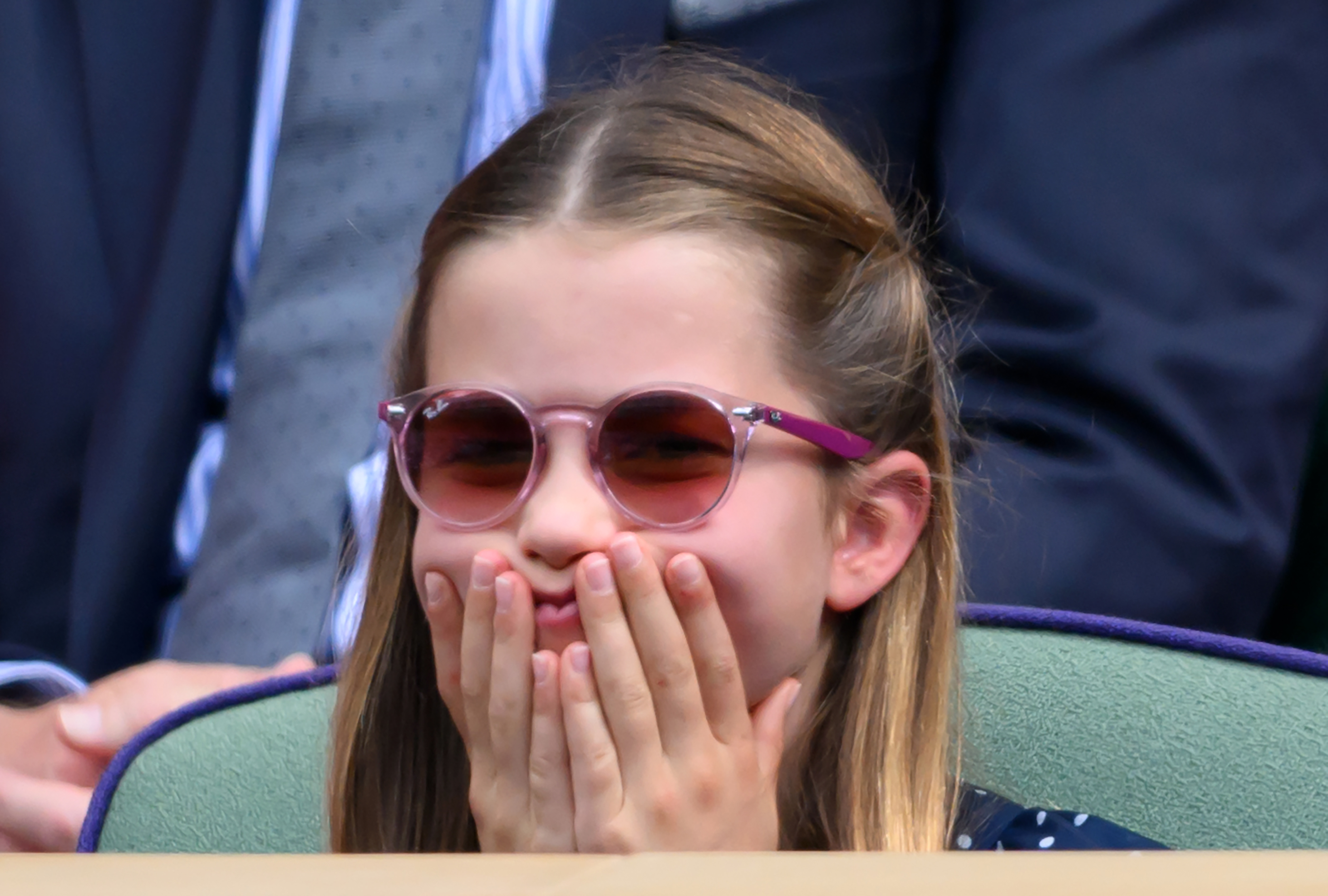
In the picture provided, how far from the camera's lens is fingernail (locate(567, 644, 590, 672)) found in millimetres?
662

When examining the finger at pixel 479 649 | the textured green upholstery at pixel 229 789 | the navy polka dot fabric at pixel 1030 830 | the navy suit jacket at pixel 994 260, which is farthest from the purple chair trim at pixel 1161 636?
the textured green upholstery at pixel 229 789

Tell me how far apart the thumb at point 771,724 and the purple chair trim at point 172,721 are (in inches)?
12.1

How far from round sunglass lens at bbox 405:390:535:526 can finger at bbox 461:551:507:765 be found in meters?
0.03

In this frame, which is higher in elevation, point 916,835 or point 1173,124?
point 1173,124

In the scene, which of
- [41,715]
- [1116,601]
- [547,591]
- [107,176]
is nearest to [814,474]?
[547,591]

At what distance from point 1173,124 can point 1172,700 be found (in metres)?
0.59

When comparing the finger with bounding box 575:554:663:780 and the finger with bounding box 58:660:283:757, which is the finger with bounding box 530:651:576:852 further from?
the finger with bounding box 58:660:283:757

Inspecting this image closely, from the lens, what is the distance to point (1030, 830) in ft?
2.31

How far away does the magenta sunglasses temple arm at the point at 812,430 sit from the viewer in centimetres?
67

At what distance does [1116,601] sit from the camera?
105 centimetres

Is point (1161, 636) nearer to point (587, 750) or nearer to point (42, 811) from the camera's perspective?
point (587, 750)

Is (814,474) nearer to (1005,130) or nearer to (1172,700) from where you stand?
(1172,700)

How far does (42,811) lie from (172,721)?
0.58 feet

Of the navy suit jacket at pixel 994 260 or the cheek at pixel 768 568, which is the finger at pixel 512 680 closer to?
the cheek at pixel 768 568
